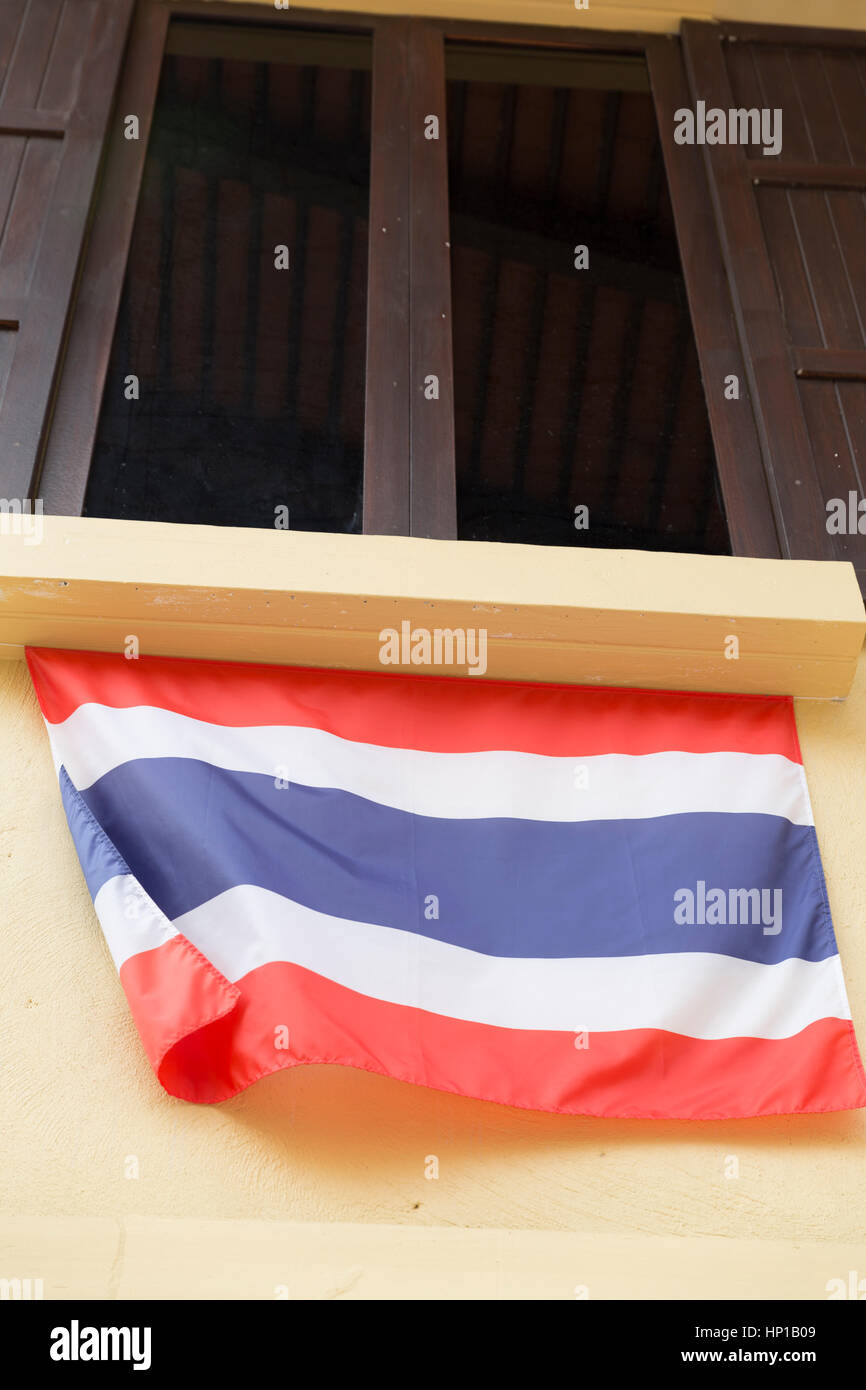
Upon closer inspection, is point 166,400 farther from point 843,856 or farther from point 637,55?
point 637,55

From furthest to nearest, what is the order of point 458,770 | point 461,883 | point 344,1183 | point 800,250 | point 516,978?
point 800,250 → point 458,770 → point 461,883 → point 516,978 → point 344,1183

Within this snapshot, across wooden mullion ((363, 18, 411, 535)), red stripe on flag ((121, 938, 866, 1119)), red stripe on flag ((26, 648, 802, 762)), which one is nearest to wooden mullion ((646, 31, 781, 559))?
red stripe on flag ((26, 648, 802, 762))

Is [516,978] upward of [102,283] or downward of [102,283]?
downward

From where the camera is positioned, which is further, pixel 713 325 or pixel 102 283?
pixel 713 325

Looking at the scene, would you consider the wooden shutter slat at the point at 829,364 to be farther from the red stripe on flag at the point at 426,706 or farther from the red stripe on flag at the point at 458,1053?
the red stripe on flag at the point at 458,1053

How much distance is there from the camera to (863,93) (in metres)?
4.37

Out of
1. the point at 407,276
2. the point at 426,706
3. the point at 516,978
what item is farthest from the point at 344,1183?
the point at 407,276

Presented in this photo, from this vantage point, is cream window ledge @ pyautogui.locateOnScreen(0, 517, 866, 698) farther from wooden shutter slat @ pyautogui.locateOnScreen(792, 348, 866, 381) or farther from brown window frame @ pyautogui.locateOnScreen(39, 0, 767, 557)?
wooden shutter slat @ pyautogui.locateOnScreen(792, 348, 866, 381)

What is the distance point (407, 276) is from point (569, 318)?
1.58ft

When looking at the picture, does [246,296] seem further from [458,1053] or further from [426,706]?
[458,1053]

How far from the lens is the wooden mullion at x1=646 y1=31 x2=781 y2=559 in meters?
3.32

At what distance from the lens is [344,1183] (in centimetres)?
229

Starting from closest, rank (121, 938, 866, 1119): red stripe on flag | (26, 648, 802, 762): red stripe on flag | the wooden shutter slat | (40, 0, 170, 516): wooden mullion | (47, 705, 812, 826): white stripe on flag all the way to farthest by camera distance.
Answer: (121, 938, 866, 1119): red stripe on flag, (47, 705, 812, 826): white stripe on flag, (26, 648, 802, 762): red stripe on flag, (40, 0, 170, 516): wooden mullion, the wooden shutter slat

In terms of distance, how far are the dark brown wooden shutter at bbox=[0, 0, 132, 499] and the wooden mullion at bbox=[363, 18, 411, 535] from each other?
0.82 meters
